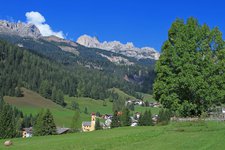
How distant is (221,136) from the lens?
1087 inches

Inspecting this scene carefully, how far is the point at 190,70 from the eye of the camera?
133 feet

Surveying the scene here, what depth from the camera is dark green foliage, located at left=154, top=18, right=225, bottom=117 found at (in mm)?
40938

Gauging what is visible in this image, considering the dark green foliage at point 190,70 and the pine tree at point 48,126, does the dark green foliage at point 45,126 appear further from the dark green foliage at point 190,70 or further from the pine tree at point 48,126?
the dark green foliage at point 190,70

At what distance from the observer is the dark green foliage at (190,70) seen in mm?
40938

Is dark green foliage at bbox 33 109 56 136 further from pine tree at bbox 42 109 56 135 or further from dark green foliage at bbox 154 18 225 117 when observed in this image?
dark green foliage at bbox 154 18 225 117

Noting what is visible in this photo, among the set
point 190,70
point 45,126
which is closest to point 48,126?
point 45,126

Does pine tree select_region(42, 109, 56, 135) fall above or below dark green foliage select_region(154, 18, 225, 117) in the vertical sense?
below

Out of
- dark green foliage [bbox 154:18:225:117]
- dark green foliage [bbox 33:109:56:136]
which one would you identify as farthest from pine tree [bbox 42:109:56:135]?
dark green foliage [bbox 154:18:225:117]

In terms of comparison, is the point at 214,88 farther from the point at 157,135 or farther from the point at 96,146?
the point at 96,146

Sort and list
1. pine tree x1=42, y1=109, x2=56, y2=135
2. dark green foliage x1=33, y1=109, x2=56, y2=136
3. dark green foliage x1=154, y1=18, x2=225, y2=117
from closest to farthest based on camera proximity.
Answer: dark green foliage x1=154, y1=18, x2=225, y2=117, dark green foliage x1=33, y1=109, x2=56, y2=136, pine tree x1=42, y1=109, x2=56, y2=135

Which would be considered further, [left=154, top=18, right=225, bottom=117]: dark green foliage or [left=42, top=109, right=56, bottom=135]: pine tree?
[left=42, top=109, right=56, bottom=135]: pine tree

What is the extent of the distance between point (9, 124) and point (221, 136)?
87.3m

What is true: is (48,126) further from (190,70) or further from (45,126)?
(190,70)

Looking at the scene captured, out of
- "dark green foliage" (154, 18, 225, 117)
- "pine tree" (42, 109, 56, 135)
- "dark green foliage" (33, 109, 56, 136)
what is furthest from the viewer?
"pine tree" (42, 109, 56, 135)
